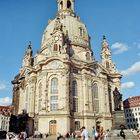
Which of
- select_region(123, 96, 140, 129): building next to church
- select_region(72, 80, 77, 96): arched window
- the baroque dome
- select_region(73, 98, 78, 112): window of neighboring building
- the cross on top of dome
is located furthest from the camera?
select_region(123, 96, 140, 129): building next to church

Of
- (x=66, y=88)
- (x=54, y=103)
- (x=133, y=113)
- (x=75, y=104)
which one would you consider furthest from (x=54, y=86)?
(x=133, y=113)

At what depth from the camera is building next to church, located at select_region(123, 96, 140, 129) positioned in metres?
85.9

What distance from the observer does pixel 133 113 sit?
288ft

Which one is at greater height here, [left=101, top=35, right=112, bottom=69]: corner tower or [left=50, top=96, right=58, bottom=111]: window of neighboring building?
[left=101, top=35, right=112, bottom=69]: corner tower

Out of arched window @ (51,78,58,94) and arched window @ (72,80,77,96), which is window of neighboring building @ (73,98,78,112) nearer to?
arched window @ (72,80,77,96)

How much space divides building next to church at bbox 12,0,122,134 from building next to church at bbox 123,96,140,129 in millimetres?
31938

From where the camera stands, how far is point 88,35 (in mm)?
68625

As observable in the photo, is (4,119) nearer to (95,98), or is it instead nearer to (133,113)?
(133,113)

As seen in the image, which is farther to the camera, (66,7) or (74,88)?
(66,7)

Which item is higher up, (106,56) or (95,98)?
(106,56)

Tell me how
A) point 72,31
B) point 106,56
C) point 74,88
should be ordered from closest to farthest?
point 74,88 < point 72,31 < point 106,56

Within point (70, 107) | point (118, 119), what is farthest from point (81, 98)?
point (118, 119)

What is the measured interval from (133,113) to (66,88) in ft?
159

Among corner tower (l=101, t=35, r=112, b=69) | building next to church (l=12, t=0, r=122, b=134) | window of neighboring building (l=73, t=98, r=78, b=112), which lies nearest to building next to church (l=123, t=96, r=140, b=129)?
corner tower (l=101, t=35, r=112, b=69)
